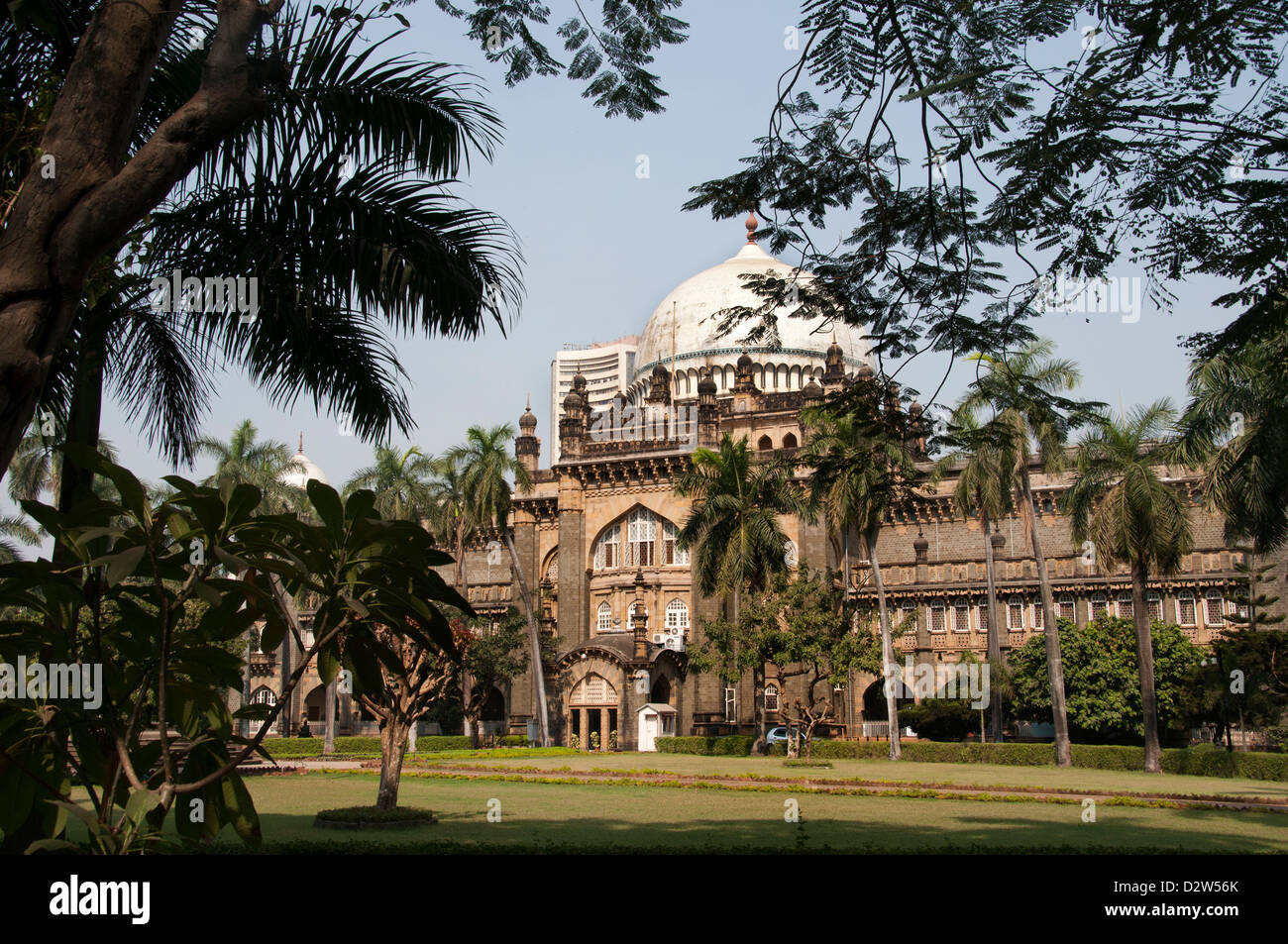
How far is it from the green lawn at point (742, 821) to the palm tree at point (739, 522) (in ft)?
55.2

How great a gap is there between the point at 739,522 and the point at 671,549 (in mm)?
13434

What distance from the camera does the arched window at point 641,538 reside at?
5391cm

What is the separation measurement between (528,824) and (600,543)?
132ft

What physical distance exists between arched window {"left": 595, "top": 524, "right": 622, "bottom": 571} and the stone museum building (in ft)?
0.22

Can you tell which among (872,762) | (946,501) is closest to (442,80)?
(872,762)

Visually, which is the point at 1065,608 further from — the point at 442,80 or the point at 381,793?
the point at 442,80

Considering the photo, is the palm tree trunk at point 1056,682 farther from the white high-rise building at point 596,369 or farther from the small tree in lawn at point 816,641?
the white high-rise building at point 596,369

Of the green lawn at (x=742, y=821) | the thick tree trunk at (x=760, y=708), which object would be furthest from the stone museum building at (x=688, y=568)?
the green lawn at (x=742, y=821)

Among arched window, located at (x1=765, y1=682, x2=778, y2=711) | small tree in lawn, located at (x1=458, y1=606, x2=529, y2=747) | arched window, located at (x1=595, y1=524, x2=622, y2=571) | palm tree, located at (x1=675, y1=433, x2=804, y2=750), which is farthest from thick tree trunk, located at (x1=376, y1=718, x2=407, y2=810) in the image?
arched window, located at (x1=595, y1=524, x2=622, y2=571)

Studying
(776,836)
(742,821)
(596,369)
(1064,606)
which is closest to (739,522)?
(1064,606)

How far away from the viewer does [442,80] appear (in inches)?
354

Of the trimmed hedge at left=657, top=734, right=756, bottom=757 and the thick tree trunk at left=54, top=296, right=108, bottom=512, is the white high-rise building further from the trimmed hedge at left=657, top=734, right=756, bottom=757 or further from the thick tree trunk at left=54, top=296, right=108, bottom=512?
the thick tree trunk at left=54, top=296, right=108, bottom=512

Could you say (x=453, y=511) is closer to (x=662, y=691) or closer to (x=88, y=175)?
(x=662, y=691)

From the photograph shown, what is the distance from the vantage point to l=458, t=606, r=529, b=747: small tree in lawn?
47406 mm
